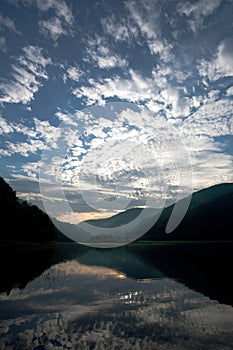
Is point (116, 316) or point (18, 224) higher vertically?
point (18, 224)

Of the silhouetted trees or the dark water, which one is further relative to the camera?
the silhouetted trees

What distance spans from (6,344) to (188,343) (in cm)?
786

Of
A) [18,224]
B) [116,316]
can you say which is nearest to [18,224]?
[18,224]

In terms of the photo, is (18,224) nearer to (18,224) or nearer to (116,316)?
(18,224)

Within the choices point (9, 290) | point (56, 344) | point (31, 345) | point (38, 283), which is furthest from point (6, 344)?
point (38, 283)

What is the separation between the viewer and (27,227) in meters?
113

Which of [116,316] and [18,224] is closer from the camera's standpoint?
[116,316]

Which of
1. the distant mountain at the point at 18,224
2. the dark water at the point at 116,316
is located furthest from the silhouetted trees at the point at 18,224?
the dark water at the point at 116,316

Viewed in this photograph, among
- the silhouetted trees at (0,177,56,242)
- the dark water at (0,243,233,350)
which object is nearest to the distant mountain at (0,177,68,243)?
the silhouetted trees at (0,177,56,242)

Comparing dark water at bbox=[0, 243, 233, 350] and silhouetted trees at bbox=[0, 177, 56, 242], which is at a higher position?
silhouetted trees at bbox=[0, 177, 56, 242]

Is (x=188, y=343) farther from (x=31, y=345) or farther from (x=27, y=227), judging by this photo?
(x=27, y=227)

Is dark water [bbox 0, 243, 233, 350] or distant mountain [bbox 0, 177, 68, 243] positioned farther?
distant mountain [bbox 0, 177, 68, 243]

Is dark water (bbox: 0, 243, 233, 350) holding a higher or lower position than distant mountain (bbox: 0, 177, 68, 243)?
lower

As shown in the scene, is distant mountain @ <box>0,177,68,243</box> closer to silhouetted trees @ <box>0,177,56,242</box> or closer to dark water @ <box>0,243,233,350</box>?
silhouetted trees @ <box>0,177,56,242</box>
